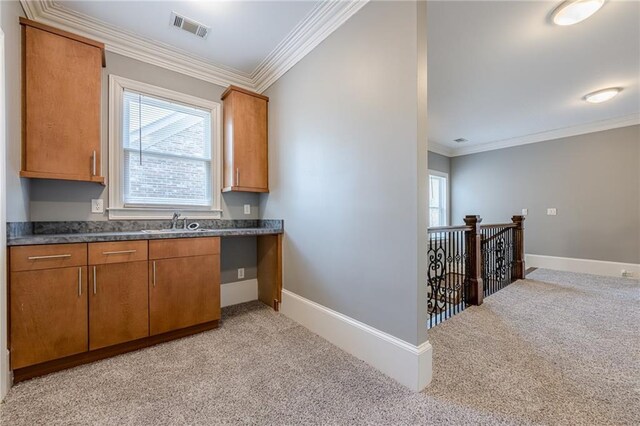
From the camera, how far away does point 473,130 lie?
16.2 feet

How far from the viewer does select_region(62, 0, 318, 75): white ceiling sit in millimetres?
1990

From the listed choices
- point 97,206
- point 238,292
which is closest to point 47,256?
point 97,206

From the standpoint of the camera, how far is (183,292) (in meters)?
2.15

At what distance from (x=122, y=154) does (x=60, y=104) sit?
0.54 m

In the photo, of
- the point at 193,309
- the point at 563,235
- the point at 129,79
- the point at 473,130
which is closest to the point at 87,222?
the point at 193,309

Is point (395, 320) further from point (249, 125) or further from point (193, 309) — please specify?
point (249, 125)

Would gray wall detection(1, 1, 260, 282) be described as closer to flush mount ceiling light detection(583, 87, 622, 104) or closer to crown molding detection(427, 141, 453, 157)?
crown molding detection(427, 141, 453, 157)

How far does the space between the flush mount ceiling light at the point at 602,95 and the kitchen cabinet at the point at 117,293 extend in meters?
5.29

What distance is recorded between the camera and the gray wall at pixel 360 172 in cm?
156

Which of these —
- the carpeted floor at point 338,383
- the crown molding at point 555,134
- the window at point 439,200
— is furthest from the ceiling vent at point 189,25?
the window at point 439,200

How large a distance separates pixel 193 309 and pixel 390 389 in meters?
1.61

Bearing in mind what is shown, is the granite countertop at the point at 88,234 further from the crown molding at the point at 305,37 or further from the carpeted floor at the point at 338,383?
the crown molding at the point at 305,37

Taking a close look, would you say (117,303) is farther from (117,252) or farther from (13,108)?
(13,108)

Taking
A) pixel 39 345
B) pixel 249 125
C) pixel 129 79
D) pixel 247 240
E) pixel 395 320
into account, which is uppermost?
pixel 129 79
